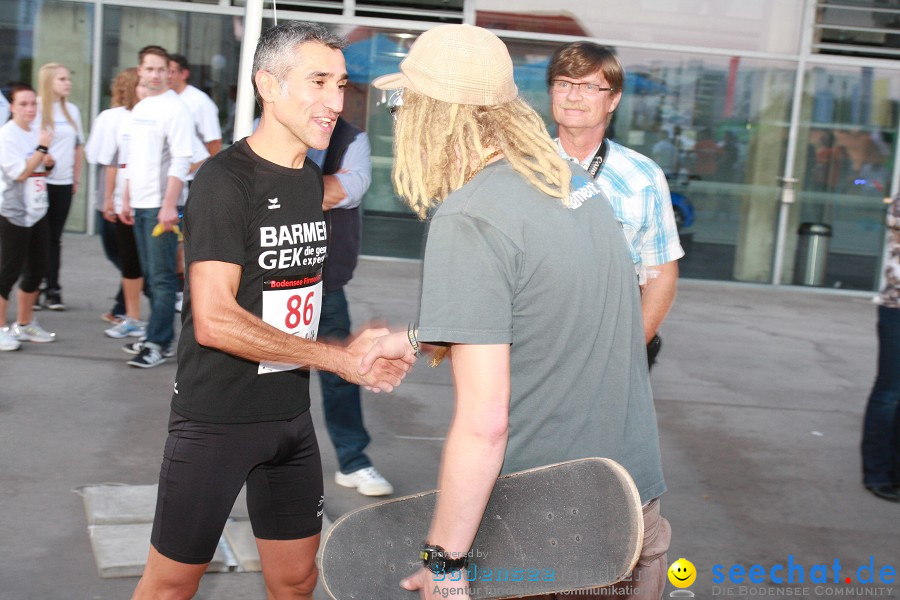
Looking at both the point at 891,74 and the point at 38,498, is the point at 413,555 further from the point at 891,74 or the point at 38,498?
the point at 891,74

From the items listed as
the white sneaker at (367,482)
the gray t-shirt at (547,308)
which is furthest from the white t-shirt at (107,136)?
the gray t-shirt at (547,308)

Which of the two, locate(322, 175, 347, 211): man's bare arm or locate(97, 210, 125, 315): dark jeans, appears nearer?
locate(322, 175, 347, 211): man's bare arm

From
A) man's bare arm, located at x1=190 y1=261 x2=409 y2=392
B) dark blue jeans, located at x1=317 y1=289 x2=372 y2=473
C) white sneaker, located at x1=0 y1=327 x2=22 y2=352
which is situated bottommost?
white sneaker, located at x1=0 y1=327 x2=22 y2=352

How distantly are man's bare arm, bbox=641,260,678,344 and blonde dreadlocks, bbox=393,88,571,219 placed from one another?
1.67 m

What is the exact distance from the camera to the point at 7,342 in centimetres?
718

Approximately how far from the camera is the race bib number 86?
2850mm

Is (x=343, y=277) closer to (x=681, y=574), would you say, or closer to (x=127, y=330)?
(x=681, y=574)

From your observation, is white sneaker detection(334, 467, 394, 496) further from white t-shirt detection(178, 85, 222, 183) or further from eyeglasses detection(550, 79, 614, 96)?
white t-shirt detection(178, 85, 222, 183)

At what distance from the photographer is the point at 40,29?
496 inches

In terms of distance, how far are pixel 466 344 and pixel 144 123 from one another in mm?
5368

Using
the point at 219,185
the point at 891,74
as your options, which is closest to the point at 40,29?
the point at 891,74

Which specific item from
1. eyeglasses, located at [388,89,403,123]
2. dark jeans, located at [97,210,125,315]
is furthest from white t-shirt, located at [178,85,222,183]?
eyeglasses, located at [388,89,403,123]

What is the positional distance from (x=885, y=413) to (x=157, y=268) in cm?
441
